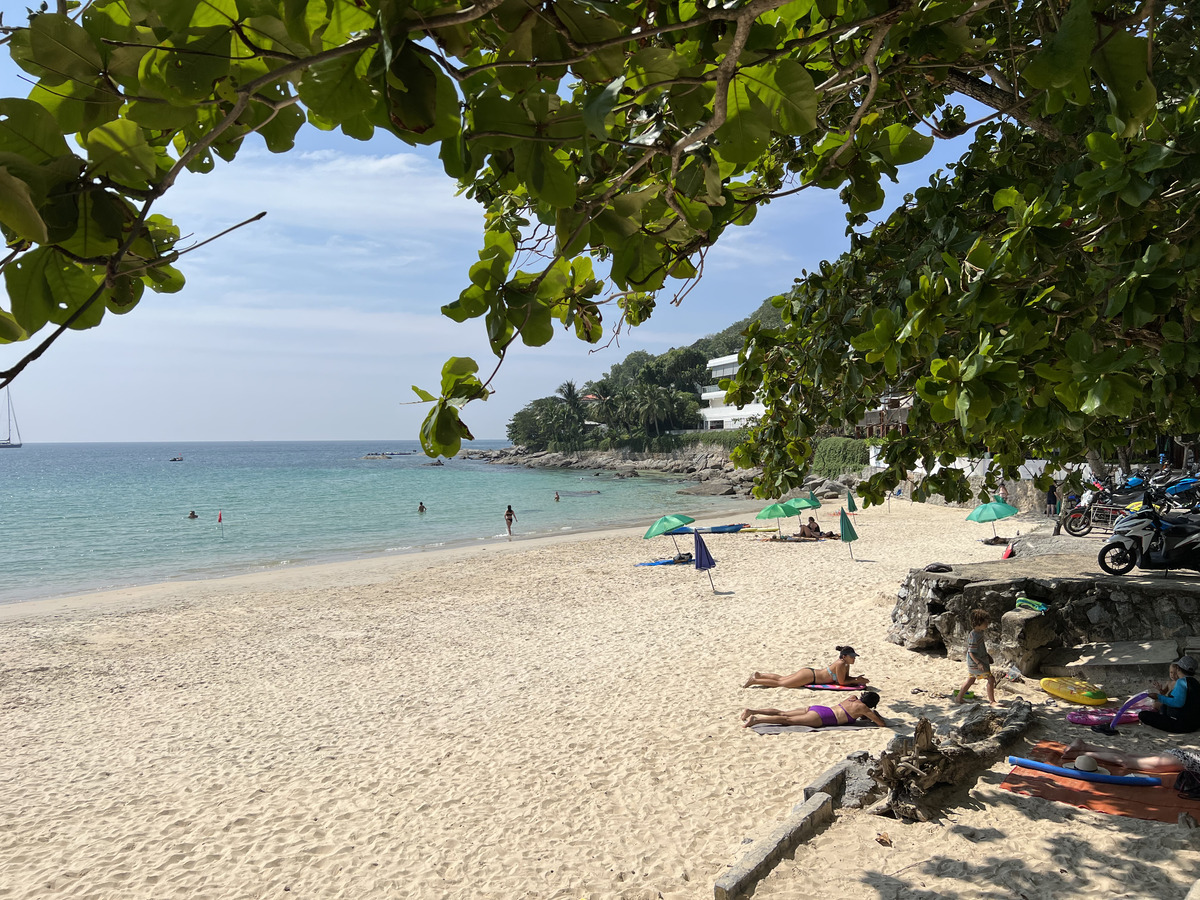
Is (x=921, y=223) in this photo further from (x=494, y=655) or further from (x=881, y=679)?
(x=494, y=655)

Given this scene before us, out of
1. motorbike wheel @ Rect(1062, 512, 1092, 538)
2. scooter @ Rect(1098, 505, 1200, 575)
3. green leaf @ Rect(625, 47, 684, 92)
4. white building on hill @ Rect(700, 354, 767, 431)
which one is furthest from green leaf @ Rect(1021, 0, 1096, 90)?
white building on hill @ Rect(700, 354, 767, 431)

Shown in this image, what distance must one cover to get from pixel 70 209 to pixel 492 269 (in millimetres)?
697

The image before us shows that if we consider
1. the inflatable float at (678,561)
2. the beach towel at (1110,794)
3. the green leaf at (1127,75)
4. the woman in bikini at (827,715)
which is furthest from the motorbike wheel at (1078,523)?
the green leaf at (1127,75)

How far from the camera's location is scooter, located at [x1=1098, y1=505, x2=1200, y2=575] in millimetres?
8391

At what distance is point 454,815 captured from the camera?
6023 mm

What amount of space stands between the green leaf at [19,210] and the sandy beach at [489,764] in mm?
4708

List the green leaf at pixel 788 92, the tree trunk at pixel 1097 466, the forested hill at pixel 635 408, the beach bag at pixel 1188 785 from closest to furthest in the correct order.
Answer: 1. the green leaf at pixel 788 92
2. the beach bag at pixel 1188 785
3. the tree trunk at pixel 1097 466
4. the forested hill at pixel 635 408

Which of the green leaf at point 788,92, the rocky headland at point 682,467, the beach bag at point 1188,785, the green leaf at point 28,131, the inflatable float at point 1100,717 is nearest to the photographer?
the green leaf at point 28,131

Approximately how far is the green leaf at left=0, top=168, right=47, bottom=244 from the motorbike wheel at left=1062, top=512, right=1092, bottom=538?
58.9ft

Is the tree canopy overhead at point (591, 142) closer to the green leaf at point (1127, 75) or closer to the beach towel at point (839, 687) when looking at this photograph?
the green leaf at point (1127, 75)

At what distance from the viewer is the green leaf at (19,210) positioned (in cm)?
86

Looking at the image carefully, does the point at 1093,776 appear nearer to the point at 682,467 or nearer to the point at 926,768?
the point at 926,768

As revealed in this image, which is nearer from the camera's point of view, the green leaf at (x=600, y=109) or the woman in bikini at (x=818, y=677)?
the green leaf at (x=600, y=109)

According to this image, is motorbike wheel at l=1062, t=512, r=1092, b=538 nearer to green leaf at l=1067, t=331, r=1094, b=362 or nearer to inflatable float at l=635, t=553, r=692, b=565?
inflatable float at l=635, t=553, r=692, b=565
